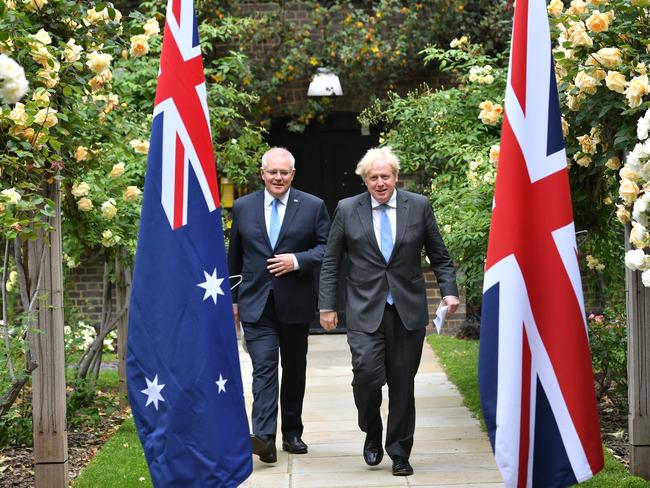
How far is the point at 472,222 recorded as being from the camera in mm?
7262

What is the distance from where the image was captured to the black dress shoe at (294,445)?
6.92 meters

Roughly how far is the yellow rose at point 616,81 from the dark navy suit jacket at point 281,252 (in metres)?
2.19

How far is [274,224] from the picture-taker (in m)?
6.79


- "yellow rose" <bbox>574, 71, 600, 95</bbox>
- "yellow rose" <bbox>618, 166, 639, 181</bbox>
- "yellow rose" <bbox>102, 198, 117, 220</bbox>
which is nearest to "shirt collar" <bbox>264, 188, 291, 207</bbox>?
"yellow rose" <bbox>102, 198, 117, 220</bbox>

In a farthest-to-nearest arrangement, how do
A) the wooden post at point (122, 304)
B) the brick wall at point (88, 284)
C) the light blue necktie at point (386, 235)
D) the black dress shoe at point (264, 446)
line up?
the brick wall at point (88, 284), the wooden post at point (122, 304), the black dress shoe at point (264, 446), the light blue necktie at point (386, 235)

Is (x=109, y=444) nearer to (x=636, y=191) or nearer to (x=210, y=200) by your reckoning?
(x=210, y=200)

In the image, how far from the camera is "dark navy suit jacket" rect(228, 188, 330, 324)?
21.9 ft

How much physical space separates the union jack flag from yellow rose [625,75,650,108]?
0.79 meters

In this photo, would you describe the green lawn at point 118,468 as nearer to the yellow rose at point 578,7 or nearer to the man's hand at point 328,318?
the man's hand at point 328,318

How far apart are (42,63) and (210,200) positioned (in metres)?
1.18

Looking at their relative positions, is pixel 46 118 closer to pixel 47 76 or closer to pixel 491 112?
pixel 47 76

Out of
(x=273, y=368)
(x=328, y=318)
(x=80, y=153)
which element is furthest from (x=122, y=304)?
(x=80, y=153)

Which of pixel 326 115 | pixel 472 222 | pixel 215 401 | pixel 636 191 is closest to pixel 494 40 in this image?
pixel 326 115

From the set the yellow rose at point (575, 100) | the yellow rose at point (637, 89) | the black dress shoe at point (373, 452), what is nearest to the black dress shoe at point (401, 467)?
the black dress shoe at point (373, 452)
